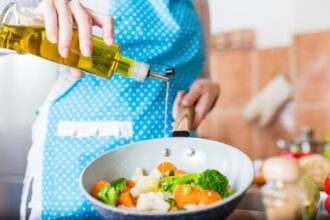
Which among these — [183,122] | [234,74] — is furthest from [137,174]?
[234,74]

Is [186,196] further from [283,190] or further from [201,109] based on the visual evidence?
[201,109]

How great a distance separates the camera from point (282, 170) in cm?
37

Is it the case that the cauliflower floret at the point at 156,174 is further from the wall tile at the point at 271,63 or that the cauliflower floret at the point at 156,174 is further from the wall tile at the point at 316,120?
the wall tile at the point at 271,63

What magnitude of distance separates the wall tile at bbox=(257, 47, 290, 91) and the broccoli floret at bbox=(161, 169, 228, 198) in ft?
A: 6.30

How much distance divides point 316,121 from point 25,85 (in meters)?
1.50

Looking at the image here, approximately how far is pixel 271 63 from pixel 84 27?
1.99 meters

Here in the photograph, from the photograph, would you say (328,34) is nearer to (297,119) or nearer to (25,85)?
(297,119)

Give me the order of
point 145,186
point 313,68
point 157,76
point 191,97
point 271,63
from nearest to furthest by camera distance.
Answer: point 145,186
point 157,76
point 191,97
point 313,68
point 271,63

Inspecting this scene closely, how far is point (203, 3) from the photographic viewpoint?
3.13ft

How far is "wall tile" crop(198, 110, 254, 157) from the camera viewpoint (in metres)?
2.44

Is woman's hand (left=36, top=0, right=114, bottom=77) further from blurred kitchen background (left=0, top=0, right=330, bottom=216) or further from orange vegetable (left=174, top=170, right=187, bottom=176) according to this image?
blurred kitchen background (left=0, top=0, right=330, bottom=216)

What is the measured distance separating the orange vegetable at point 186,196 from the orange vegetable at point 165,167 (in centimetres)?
8

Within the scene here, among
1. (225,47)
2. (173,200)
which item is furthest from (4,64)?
(225,47)

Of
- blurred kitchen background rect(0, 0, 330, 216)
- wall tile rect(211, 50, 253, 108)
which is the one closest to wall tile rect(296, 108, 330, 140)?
blurred kitchen background rect(0, 0, 330, 216)
